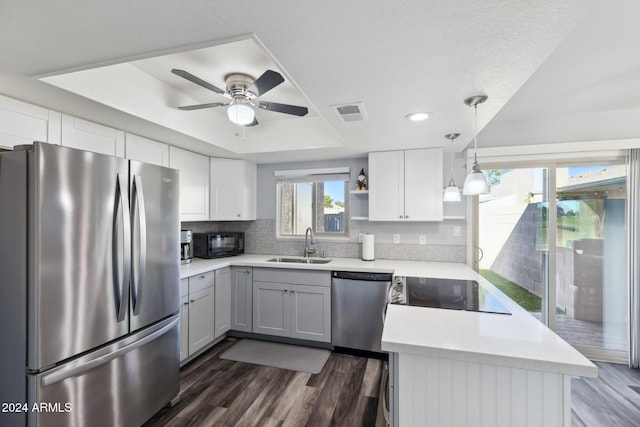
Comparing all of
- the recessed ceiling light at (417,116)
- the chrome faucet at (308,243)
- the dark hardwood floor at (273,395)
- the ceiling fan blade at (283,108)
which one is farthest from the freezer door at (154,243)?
the recessed ceiling light at (417,116)

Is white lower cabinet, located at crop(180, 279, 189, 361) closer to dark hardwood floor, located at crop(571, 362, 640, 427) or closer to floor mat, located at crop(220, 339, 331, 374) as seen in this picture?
floor mat, located at crop(220, 339, 331, 374)

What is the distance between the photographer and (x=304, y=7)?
95cm

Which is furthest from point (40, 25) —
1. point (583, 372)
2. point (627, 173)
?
point (627, 173)

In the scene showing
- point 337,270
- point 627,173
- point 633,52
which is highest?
point 633,52

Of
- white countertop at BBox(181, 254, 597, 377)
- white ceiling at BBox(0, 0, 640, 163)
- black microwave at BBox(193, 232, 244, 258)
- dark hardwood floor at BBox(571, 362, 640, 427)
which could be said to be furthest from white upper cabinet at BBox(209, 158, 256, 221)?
dark hardwood floor at BBox(571, 362, 640, 427)

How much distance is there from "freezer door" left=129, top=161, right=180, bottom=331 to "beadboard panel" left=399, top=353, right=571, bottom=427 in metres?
1.59

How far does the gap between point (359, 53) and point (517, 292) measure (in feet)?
10.0

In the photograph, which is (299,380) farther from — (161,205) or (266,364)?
(161,205)

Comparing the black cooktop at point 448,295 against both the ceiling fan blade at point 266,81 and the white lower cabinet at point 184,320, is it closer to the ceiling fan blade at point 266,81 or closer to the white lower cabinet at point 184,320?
the ceiling fan blade at point 266,81

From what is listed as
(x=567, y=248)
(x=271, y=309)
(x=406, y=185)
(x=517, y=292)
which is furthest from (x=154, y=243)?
(x=567, y=248)

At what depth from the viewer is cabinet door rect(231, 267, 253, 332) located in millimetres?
3119

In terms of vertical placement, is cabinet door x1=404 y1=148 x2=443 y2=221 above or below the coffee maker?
above

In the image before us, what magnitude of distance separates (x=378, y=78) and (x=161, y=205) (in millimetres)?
1621

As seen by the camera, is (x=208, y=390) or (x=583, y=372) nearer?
(x=583, y=372)
